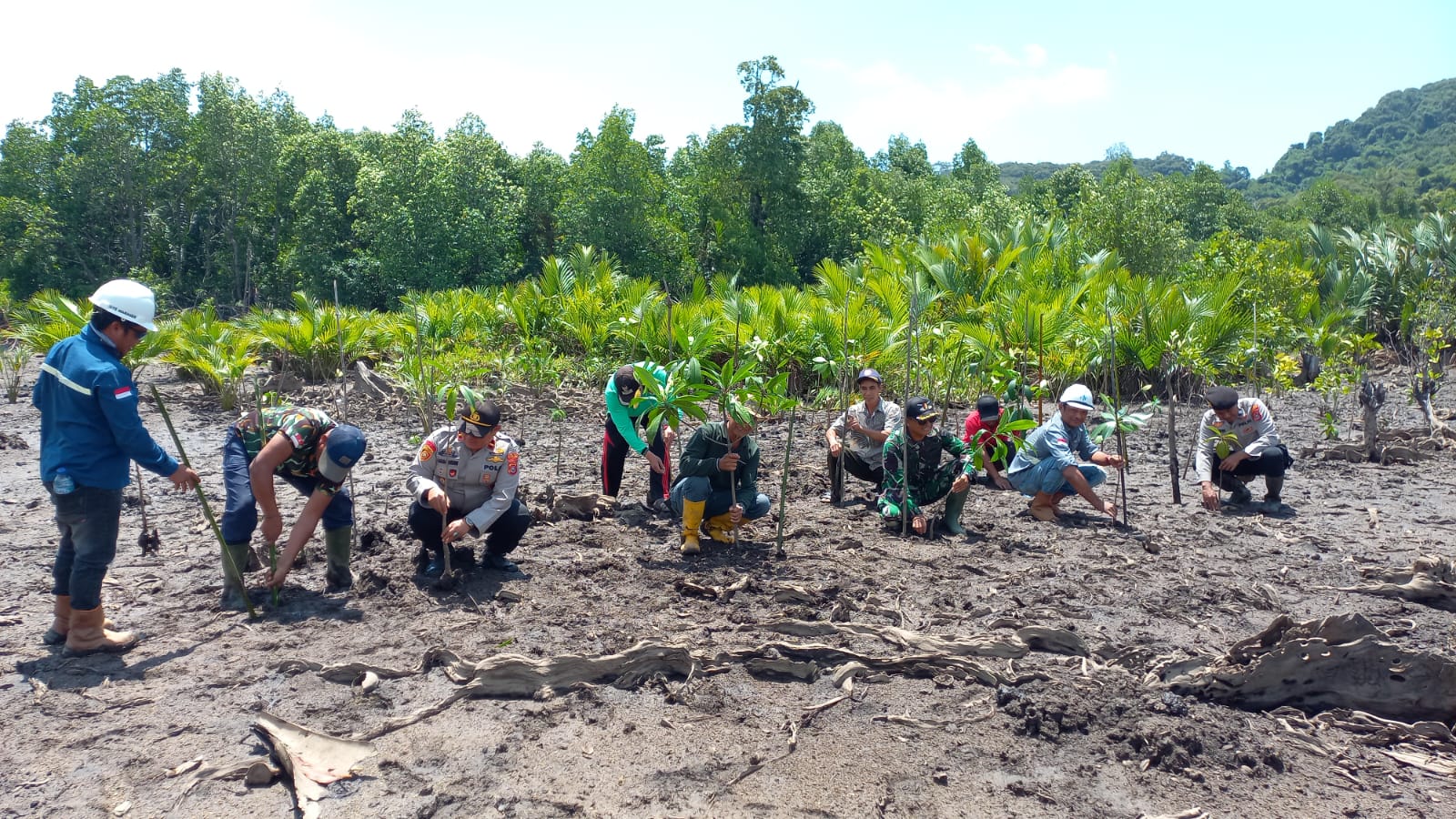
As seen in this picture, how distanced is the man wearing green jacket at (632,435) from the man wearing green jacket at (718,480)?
2.05ft

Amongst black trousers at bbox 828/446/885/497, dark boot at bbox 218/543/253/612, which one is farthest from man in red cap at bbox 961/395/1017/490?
dark boot at bbox 218/543/253/612

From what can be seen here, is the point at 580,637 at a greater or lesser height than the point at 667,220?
lesser

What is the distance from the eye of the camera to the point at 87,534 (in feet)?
13.9

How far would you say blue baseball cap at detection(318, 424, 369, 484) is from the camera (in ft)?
15.6

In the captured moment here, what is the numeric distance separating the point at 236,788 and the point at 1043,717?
3.07 m

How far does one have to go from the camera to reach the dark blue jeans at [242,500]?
498cm

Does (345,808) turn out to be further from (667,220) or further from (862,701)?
(667,220)

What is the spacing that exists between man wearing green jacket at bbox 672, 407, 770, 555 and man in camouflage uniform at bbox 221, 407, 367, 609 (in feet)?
6.45

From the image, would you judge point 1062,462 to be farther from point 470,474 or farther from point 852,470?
point 470,474

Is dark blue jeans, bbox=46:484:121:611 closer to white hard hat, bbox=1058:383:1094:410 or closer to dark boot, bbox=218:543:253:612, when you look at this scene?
dark boot, bbox=218:543:253:612

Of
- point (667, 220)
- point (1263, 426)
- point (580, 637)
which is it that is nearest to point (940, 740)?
point (580, 637)

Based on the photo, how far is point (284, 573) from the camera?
4953 mm

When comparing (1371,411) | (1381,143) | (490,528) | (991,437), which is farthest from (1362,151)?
(490,528)

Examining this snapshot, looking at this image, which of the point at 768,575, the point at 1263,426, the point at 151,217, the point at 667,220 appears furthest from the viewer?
the point at 151,217
